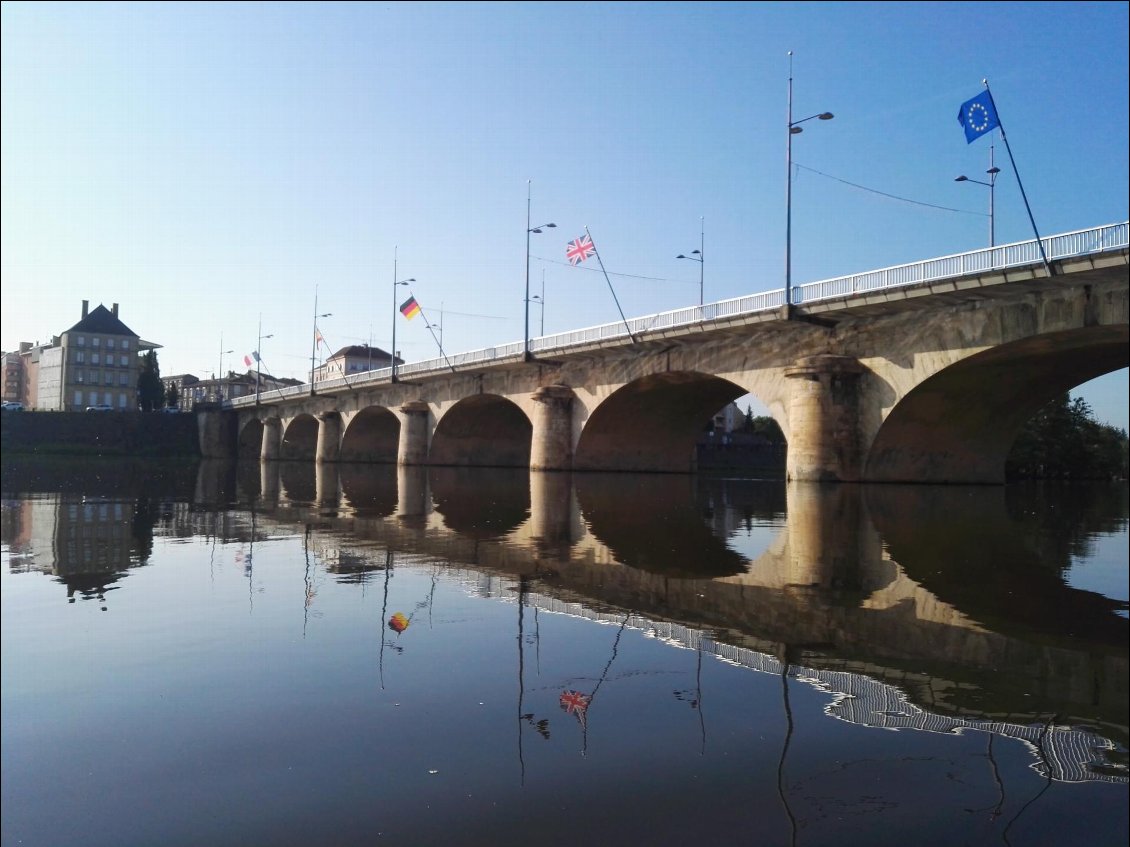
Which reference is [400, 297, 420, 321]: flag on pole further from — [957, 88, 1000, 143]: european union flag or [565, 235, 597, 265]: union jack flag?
[957, 88, 1000, 143]: european union flag

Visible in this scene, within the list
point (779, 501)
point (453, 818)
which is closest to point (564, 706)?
point (453, 818)

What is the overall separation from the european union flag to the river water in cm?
1442

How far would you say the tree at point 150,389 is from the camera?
102 m

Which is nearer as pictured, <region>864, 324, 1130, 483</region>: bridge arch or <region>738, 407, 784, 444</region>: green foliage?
<region>864, 324, 1130, 483</region>: bridge arch

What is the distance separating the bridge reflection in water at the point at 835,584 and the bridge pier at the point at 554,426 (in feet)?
64.8

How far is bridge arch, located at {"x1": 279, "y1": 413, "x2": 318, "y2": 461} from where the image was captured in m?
84.5

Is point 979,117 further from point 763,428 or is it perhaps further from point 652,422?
point 763,428

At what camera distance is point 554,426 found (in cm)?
4381

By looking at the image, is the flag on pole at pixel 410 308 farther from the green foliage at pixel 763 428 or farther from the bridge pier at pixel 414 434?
the green foliage at pixel 763 428

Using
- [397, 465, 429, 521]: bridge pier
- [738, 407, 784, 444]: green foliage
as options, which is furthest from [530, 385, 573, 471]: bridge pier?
[738, 407, 784, 444]: green foliage

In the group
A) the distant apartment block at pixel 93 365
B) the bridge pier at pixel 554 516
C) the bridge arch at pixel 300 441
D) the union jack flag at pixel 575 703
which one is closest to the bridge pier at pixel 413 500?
the bridge pier at pixel 554 516

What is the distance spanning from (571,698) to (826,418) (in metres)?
24.6

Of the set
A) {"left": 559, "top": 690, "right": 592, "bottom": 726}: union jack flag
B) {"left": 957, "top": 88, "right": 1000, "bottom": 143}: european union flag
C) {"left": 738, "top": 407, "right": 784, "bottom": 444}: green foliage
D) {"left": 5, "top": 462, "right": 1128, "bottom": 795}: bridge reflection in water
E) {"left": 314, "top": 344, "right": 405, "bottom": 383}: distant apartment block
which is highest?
{"left": 314, "top": 344, "right": 405, "bottom": 383}: distant apartment block

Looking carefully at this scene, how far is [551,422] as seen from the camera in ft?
144
